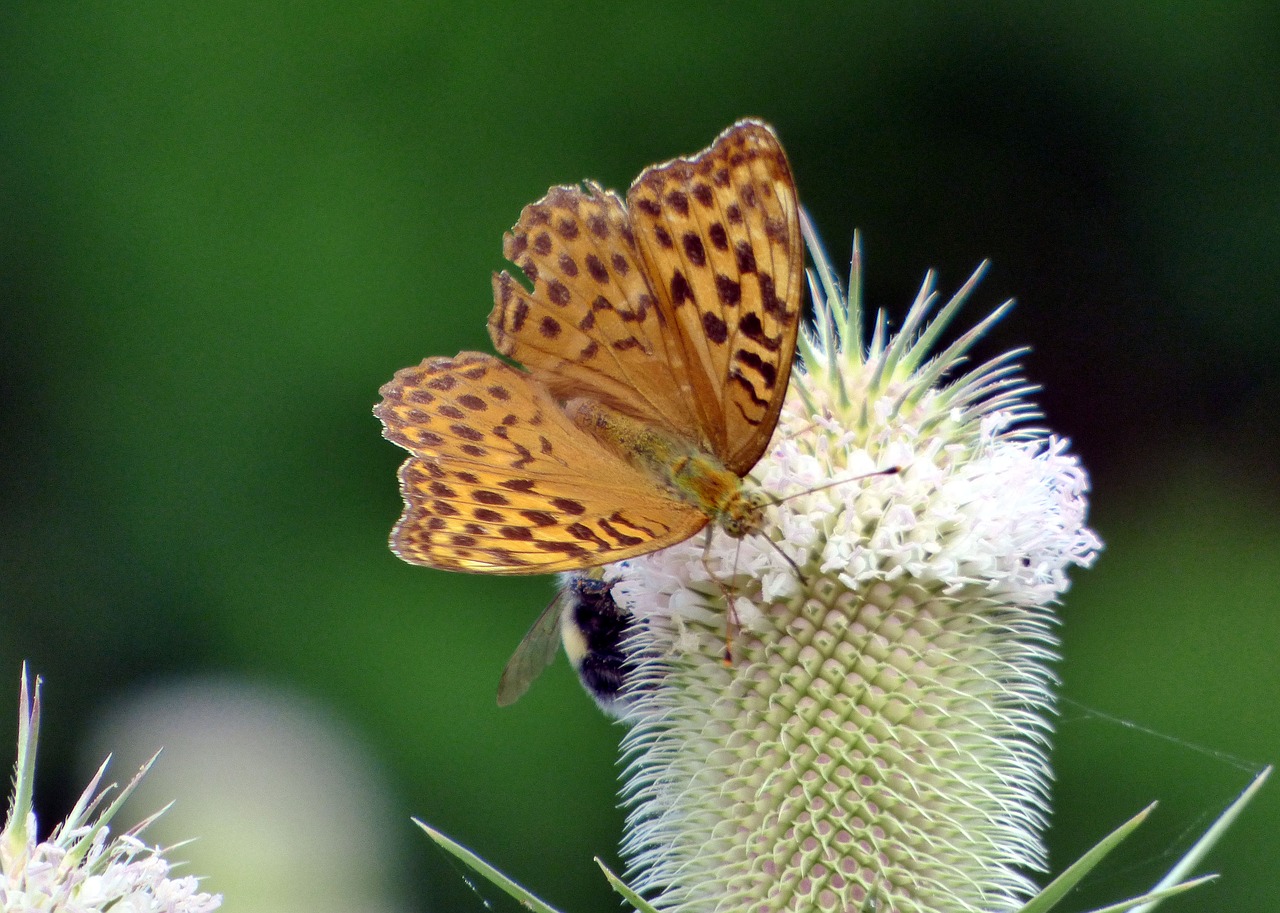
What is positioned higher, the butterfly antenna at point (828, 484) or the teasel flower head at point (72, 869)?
the butterfly antenna at point (828, 484)

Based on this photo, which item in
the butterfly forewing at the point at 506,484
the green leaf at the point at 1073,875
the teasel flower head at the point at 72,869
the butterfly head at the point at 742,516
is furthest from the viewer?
the butterfly head at the point at 742,516

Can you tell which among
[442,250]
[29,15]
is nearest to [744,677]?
[442,250]

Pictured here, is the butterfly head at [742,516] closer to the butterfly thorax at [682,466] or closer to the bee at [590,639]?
the butterfly thorax at [682,466]

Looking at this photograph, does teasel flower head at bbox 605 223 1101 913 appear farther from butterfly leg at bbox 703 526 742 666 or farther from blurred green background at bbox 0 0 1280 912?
blurred green background at bbox 0 0 1280 912

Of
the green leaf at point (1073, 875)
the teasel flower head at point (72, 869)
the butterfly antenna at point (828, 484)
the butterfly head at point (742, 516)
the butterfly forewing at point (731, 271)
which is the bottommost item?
the teasel flower head at point (72, 869)

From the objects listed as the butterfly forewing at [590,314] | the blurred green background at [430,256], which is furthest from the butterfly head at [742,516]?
the blurred green background at [430,256]

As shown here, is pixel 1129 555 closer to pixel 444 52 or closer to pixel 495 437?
pixel 444 52
